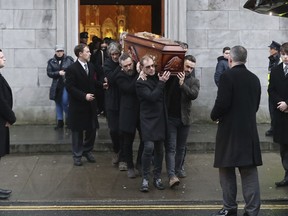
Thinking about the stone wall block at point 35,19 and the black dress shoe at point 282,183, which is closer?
the black dress shoe at point 282,183

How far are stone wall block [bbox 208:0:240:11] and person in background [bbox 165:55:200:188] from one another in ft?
14.8

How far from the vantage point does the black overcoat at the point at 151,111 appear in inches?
298

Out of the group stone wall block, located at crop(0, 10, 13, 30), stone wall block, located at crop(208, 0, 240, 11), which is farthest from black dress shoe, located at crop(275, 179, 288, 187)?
stone wall block, located at crop(0, 10, 13, 30)

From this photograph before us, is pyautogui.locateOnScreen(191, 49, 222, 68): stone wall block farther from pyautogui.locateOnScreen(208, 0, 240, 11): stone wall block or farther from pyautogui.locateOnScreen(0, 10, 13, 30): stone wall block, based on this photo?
pyautogui.locateOnScreen(0, 10, 13, 30): stone wall block

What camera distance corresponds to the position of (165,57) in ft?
24.8

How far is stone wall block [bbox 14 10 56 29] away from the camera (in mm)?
12148

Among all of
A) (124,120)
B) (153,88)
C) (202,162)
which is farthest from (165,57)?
(202,162)

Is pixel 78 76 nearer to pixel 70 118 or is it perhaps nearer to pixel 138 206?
pixel 70 118

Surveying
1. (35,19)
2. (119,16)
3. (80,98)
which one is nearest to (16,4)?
(35,19)

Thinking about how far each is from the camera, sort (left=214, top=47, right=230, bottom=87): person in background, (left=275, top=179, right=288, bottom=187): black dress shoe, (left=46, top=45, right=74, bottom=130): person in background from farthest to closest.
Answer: (left=214, top=47, right=230, bottom=87): person in background < (left=46, top=45, right=74, bottom=130): person in background < (left=275, top=179, right=288, bottom=187): black dress shoe

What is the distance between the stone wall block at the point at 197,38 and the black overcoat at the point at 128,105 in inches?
170

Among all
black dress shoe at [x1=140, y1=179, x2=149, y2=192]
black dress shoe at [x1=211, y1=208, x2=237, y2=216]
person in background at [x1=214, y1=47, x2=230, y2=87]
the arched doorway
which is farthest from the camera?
the arched doorway

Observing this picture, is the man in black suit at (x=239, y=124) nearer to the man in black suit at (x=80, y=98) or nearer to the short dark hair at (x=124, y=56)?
the short dark hair at (x=124, y=56)

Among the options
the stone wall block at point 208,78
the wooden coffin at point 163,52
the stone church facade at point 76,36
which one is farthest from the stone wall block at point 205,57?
the wooden coffin at point 163,52
